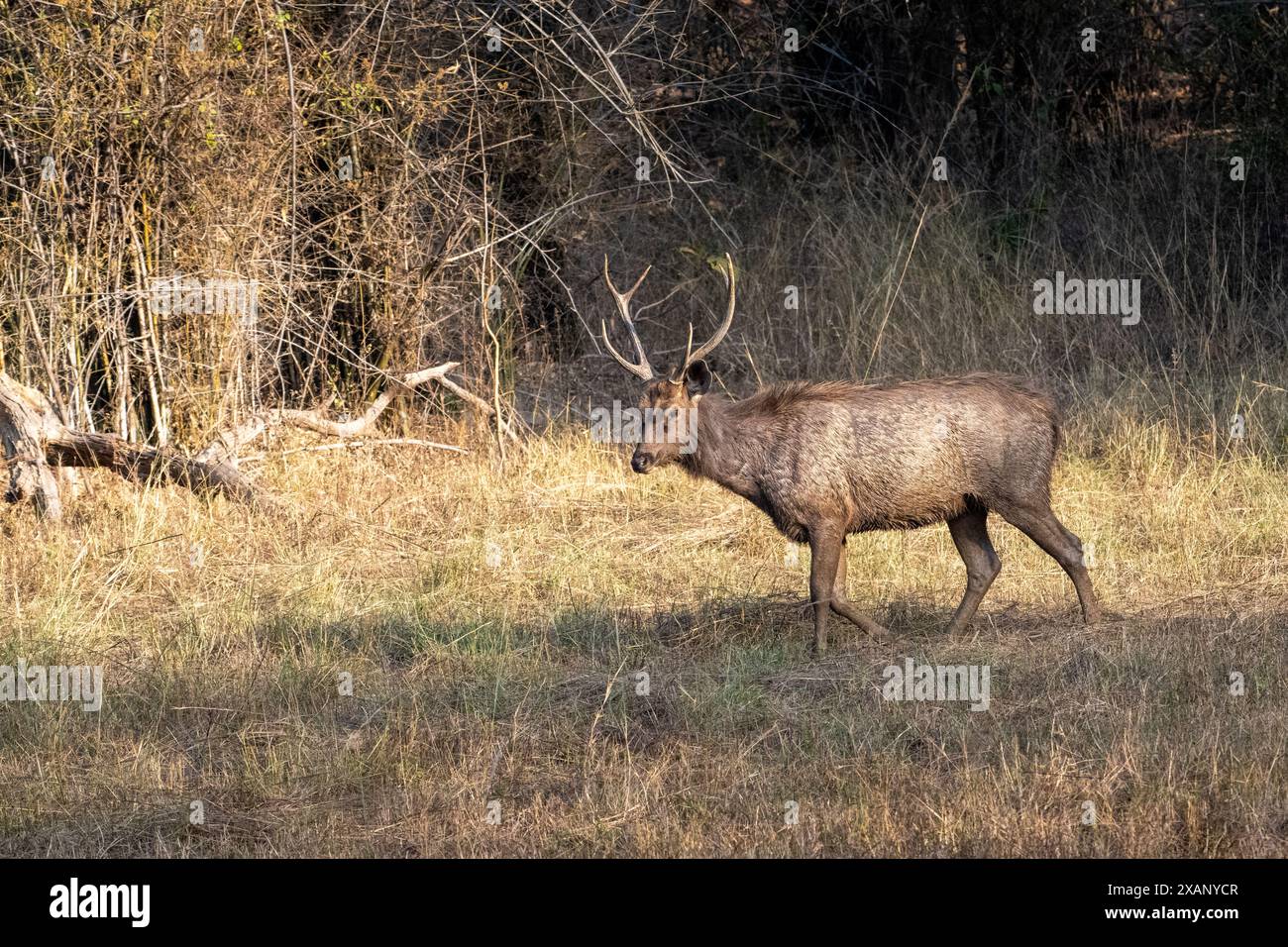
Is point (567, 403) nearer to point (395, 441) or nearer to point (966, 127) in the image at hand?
point (395, 441)

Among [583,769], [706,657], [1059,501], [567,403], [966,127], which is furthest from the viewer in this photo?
[966,127]

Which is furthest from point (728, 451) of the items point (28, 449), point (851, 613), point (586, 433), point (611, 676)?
point (28, 449)

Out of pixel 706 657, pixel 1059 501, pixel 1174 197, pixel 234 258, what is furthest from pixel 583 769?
pixel 1174 197

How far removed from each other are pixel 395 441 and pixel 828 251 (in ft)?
14.9

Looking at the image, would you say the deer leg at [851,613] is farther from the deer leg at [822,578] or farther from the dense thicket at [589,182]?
the dense thicket at [589,182]

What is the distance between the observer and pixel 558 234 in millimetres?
13094

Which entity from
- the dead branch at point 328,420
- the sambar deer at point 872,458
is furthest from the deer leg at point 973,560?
the dead branch at point 328,420

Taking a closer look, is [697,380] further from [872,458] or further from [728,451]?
[872,458]

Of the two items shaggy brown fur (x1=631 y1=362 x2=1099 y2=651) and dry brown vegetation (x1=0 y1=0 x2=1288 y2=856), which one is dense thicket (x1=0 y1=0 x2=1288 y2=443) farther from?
shaggy brown fur (x1=631 y1=362 x2=1099 y2=651)

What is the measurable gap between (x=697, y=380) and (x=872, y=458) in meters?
0.97

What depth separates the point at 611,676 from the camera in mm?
7188

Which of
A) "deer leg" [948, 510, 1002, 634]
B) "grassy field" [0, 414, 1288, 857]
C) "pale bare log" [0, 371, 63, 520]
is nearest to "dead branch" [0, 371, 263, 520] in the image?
"pale bare log" [0, 371, 63, 520]

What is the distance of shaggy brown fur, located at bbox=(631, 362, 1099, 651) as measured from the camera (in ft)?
24.8

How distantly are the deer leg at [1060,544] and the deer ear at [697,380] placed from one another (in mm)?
1607
